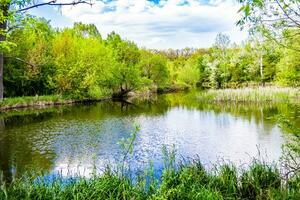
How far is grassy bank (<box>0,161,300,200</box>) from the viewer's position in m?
6.38

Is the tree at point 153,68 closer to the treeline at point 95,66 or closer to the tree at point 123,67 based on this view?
the treeline at point 95,66

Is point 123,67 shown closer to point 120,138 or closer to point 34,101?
point 34,101

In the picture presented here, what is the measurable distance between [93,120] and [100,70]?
20.9 metres

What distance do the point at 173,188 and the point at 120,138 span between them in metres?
10.8

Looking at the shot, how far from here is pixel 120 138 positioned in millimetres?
17438

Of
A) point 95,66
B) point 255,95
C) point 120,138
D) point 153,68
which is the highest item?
point 153,68

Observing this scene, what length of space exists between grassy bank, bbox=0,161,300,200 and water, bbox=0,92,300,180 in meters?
1.51

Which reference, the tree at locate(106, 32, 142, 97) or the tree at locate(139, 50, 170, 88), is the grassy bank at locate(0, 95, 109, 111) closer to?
the tree at locate(106, 32, 142, 97)

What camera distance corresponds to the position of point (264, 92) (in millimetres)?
35219

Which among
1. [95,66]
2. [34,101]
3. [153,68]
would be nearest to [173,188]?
[34,101]

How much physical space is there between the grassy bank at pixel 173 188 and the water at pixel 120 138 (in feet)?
4.96

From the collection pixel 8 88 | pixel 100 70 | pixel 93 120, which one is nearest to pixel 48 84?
pixel 8 88

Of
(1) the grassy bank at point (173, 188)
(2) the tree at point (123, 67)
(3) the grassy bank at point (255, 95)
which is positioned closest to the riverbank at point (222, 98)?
(3) the grassy bank at point (255, 95)

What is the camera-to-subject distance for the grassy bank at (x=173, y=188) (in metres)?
6.38
